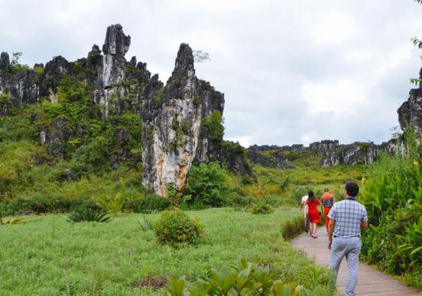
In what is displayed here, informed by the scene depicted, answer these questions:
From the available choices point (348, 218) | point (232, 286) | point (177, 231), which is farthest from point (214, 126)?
point (232, 286)

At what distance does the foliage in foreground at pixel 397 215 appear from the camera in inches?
262

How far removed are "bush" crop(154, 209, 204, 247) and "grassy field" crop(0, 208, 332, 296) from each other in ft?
0.81

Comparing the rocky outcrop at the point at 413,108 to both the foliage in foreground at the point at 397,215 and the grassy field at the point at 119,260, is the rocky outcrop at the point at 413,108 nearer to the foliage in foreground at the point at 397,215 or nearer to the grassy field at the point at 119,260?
the foliage in foreground at the point at 397,215

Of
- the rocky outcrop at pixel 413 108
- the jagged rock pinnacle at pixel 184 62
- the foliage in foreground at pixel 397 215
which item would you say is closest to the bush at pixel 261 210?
the foliage in foreground at pixel 397 215

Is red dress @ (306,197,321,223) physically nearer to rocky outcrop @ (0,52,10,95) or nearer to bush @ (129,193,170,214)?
bush @ (129,193,170,214)

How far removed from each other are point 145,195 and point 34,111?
20.1m

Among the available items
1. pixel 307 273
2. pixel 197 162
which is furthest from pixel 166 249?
pixel 197 162

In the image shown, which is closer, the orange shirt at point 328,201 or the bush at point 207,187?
the orange shirt at point 328,201

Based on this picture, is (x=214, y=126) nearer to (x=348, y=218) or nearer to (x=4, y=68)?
(x=4, y=68)

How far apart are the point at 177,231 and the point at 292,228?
218 inches

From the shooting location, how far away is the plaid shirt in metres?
5.59

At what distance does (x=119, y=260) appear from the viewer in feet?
23.7

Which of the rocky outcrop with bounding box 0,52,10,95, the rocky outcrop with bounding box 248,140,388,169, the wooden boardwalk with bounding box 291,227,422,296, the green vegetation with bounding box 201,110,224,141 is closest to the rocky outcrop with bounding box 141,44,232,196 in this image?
the green vegetation with bounding box 201,110,224,141

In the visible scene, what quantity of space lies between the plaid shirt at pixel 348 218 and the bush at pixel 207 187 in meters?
22.7
